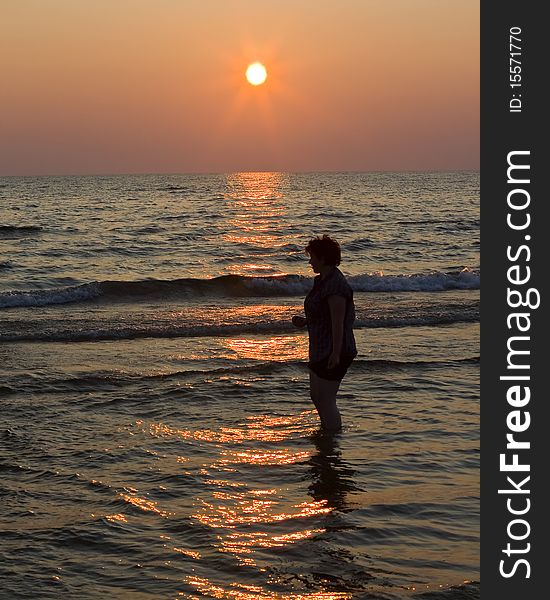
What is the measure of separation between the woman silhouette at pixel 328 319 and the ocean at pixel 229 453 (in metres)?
0.70

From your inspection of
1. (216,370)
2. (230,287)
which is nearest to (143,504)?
(216,370)

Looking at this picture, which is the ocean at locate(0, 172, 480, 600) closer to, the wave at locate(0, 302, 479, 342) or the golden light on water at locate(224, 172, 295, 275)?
the wave at locate(0, 302, 479, 342)

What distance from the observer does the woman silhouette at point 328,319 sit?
748 centimetres

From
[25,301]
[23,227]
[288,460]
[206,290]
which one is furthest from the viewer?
[23,227]

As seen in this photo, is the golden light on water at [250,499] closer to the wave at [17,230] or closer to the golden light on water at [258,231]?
the golden light on water at [258,231]

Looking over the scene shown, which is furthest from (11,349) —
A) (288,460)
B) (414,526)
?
(414,526)

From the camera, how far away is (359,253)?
30.8 metres

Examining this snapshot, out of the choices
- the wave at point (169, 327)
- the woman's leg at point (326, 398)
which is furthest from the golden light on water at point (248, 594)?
the wave at point (169, 327)

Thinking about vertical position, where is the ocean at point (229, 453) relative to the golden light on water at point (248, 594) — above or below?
above

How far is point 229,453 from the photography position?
7.93 m

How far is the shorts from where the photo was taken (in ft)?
25.2

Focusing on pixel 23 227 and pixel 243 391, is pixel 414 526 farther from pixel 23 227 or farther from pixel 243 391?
pixel 23 227

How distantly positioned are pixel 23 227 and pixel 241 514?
117 ft

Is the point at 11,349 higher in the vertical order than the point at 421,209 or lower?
lower
